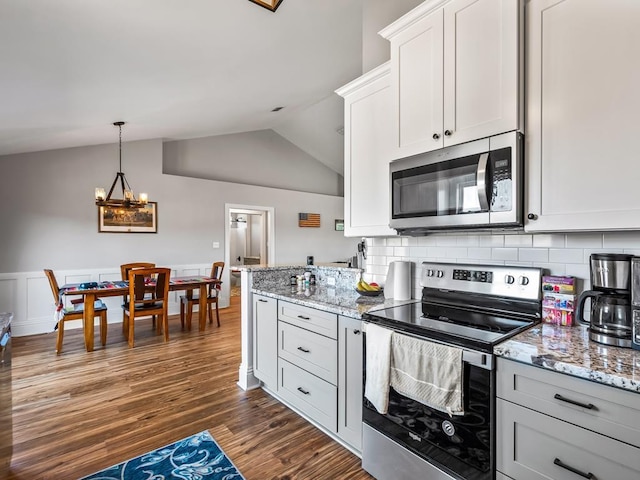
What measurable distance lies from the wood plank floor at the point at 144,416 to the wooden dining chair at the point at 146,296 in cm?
43

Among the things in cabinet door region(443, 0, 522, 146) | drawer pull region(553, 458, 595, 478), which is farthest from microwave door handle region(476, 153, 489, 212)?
drawer pull region(553, 458, 595, 478)

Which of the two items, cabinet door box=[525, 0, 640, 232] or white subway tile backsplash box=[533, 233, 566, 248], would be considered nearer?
cabinet door box=[525, 0, 640, 232]

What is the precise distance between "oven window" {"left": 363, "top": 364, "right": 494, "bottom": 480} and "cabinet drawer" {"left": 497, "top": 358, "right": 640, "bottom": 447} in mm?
88

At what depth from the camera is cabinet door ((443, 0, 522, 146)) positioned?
1.45 metres

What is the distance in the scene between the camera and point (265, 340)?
2631mm

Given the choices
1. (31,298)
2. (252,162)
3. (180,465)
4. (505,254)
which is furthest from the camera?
(252,162)

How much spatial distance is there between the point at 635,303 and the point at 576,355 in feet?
0.97

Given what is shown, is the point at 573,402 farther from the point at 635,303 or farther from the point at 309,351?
the point at 309,351

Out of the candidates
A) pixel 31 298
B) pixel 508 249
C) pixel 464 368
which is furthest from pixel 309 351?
pixel 31 298

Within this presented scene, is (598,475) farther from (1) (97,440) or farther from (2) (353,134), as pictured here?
(1) (97,440)

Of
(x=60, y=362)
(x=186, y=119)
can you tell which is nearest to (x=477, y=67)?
(x=186, y=119)

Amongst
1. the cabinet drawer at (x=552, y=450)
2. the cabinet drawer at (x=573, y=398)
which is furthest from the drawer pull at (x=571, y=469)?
the cabinet drawer at (x=573, y=398)

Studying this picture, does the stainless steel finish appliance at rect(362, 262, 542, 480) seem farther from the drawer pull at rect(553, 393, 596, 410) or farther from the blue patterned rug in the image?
the blue patterned rug

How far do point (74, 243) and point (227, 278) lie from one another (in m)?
2.45
